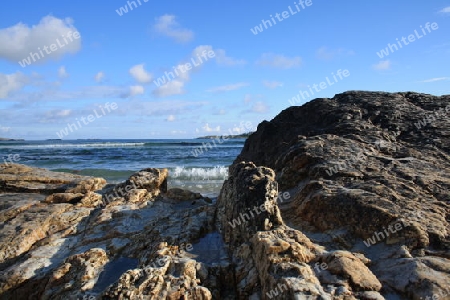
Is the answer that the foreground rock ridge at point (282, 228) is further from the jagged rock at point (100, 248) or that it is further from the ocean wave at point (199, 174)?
the ocean wave at point (199, 174)

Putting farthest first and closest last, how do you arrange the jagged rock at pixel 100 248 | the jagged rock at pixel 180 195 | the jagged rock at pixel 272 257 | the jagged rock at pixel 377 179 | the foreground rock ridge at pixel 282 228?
1. the jagged rock at pixel 180 195
2. the jagged rock at pixel 377 179
3. the jagged rock at pixel 100 248
4. the foreground rock ridge at pixel 282 228
5. the jagged rock at pixel 272 257

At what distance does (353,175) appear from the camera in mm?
5270

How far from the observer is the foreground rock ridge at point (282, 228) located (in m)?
3.29

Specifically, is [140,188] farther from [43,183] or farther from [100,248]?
[100,248]

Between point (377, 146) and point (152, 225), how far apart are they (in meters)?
4.21

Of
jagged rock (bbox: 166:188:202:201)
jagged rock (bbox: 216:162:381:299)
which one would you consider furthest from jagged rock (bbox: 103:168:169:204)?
jagged rock (bbox: 216:162:381:299)

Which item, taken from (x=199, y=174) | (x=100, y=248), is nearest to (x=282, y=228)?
(x=100, y=248)

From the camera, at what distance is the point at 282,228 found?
402 centimetres

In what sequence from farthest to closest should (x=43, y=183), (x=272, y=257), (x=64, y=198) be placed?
(x=43, y=183) → (x=64, y=198) → (x=272, y=257)

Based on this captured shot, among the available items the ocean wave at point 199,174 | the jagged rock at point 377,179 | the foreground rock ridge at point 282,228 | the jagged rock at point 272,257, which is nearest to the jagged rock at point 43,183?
the foreground rock ridge at point 282,228

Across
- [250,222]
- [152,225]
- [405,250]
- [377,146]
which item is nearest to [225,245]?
[250,222]

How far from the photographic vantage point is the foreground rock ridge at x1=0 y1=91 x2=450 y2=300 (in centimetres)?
329

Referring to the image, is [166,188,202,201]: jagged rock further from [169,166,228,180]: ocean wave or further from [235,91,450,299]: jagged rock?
[169,166,228,180]: ocean wave

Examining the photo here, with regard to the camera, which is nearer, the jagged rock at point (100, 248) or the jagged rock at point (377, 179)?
the jagged rock at point (100, 248)
